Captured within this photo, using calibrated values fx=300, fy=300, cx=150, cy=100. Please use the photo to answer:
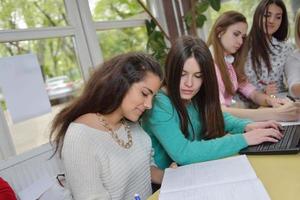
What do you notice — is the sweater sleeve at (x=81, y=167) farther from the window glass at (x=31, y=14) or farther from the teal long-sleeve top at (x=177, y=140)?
the window glass at (x=31, y=14)

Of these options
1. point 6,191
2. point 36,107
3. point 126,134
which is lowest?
point 6,191

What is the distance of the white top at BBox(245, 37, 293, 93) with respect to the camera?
1946 millimetres

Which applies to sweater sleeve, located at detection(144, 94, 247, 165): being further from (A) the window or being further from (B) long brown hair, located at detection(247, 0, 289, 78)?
(B) long brown hair, located at detection(247, 0, 289, 78)

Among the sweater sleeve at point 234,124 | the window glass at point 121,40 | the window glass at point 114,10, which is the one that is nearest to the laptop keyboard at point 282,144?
the sweater sleeve at point 234,124

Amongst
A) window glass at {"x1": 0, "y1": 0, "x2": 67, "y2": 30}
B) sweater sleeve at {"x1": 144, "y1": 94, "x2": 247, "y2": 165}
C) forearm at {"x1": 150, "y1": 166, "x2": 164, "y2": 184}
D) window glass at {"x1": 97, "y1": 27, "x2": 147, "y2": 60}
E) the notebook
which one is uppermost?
window glass at {"x1": 0, "y1": 0, "x2": 67, "y2": 30}

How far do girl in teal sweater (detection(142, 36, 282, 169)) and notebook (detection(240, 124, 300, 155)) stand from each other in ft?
0.07

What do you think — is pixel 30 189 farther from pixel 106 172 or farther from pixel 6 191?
pixel 106 172

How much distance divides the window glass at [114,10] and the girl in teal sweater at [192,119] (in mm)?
1294

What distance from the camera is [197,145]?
3.52ft

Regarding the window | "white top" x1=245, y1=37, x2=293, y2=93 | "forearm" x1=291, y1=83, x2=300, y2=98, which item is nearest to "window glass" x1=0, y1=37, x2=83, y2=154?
the window

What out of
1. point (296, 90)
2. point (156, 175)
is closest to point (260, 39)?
point (296, 90)

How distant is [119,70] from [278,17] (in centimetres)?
136

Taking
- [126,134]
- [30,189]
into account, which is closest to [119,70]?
[126,134]

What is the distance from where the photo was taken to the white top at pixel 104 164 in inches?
35.2
